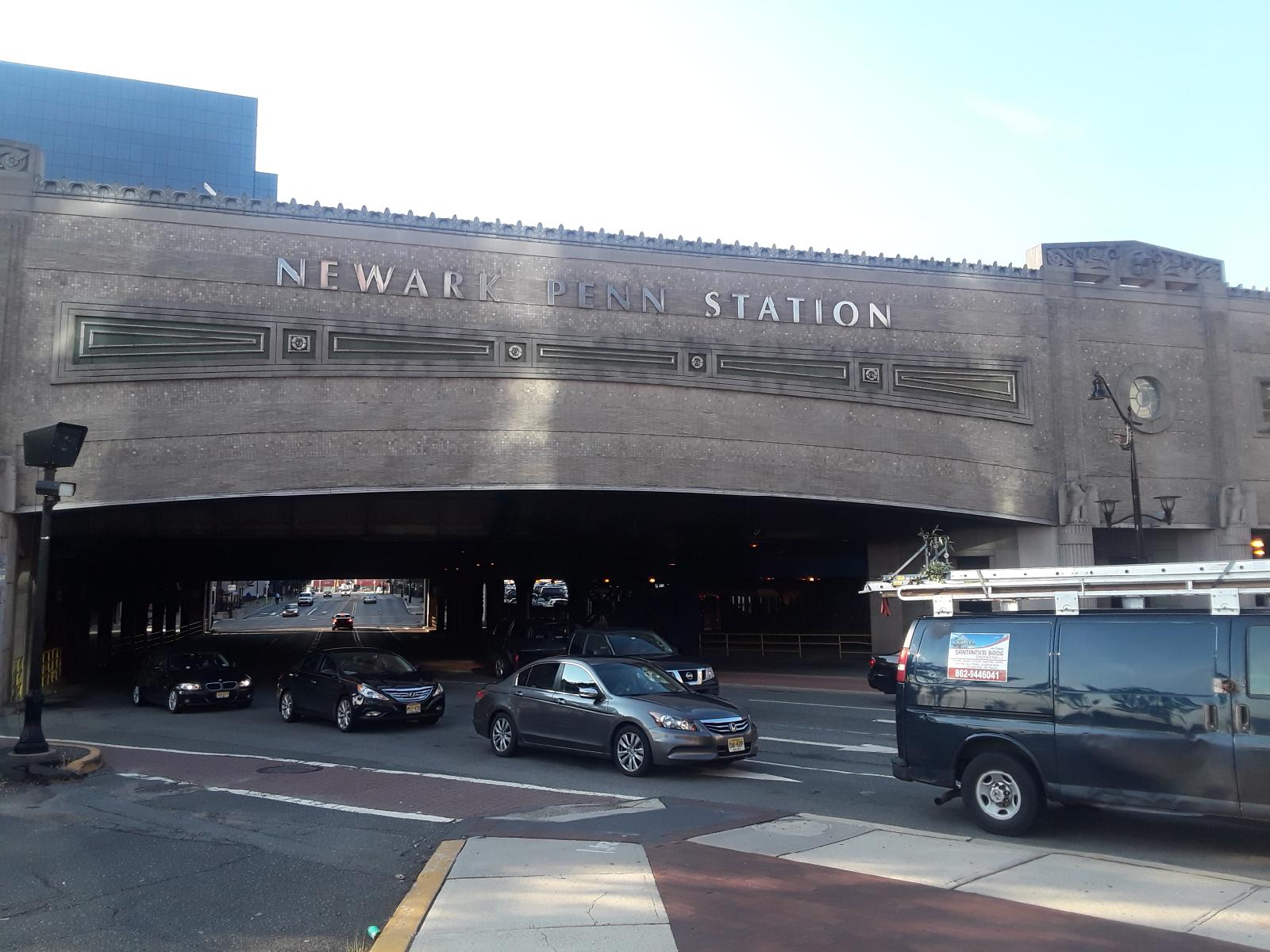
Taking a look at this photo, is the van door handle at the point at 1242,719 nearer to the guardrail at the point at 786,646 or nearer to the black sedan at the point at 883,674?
the black sedan at the point at 883,674

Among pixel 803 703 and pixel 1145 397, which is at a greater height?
pixel 1145 397

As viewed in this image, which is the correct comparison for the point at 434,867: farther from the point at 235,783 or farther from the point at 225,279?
the point at 225,279

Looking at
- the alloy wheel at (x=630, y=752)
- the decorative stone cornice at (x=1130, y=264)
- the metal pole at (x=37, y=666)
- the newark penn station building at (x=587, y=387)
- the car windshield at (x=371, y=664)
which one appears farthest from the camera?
the decorative stone cornice at (x=1130, y=264)

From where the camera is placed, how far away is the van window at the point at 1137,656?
8.02 metres

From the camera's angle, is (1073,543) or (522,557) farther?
(522,557)

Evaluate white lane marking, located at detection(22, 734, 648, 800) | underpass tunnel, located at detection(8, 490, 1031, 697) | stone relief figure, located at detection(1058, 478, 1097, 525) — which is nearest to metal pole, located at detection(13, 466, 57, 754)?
white lane marking, located at detection(22, 734, 648, 800)

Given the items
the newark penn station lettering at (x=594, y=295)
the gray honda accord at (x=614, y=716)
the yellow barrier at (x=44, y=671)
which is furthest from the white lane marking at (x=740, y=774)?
the yellow barrier at (x=44, y=671)

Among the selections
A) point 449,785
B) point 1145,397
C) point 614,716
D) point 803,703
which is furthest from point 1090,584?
point 1145,397

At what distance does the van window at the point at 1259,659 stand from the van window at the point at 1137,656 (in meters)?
0.25

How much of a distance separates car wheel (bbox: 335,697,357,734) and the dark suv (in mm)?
9382

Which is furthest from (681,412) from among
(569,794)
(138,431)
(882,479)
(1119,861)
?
(1119,861)

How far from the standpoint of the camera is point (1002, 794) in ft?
29.7

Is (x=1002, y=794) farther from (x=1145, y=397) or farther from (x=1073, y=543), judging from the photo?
(x=1145, y=397)

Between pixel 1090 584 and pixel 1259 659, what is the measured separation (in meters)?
1.47
